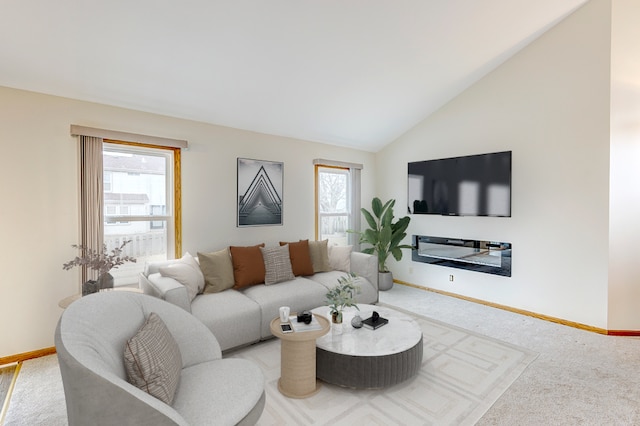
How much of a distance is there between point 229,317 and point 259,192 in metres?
1.93

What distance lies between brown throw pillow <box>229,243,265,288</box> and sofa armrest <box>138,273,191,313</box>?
2.43ft

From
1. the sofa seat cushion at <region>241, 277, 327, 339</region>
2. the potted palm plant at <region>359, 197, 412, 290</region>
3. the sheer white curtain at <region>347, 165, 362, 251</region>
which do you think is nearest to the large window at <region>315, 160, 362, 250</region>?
the sheer white curtain at <region>347, 165, 362, 251</region>

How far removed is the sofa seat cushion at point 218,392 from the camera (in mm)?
1447

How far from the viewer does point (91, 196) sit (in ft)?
10.0

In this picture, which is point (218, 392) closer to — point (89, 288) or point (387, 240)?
point (89, 288)

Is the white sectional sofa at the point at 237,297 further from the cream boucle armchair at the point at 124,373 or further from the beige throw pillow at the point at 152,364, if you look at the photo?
the beige throw pillow at the point at 152,364

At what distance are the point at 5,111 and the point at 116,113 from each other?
0.83 m

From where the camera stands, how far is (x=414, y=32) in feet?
10.5

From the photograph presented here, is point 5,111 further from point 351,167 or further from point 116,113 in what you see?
point 351,167

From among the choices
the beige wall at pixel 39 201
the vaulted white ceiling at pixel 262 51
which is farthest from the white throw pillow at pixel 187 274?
the vaulted white ceiling at pixel 262 51

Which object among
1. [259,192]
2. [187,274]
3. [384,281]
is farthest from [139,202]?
[384,281]

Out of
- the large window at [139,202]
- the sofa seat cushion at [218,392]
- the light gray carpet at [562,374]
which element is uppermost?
the large window at [139,202]

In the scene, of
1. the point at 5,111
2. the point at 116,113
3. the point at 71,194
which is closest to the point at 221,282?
the point at 71,194

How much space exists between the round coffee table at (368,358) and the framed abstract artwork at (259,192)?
7.19 feet
